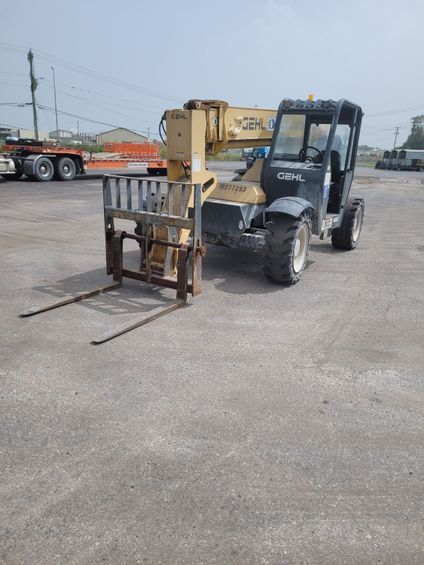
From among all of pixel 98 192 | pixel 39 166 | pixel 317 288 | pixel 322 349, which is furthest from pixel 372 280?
pixel 39 166

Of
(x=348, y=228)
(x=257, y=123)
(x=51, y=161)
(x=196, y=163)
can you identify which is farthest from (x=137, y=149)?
(x=196, y=163)

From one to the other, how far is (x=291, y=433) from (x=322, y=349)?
158cm

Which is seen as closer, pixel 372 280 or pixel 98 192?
pixel 372 280

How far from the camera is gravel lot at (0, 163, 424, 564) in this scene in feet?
8.33

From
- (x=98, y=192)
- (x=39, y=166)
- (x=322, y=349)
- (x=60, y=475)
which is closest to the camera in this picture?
(x=60, y=475)

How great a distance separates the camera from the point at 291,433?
3436 mm

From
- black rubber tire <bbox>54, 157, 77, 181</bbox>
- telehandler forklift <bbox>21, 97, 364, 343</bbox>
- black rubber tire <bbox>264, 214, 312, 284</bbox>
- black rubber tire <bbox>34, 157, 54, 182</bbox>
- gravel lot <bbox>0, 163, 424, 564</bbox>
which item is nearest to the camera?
gravel lot <bbox>0, 163, 424, 564</bbox>

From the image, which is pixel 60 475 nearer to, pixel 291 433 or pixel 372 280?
pixel 291 433

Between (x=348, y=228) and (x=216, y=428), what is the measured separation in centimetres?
677

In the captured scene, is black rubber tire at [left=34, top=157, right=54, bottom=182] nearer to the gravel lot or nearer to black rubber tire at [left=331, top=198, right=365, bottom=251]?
the gravel lot

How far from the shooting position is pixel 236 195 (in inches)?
286

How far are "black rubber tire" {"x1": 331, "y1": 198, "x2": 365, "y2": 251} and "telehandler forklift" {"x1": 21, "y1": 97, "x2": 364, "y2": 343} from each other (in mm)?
607

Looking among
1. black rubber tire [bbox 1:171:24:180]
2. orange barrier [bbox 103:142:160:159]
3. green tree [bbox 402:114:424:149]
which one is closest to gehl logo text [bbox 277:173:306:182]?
black rubber tire [bbox 1:171:24:180]

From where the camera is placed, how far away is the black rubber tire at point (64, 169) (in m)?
21.6
